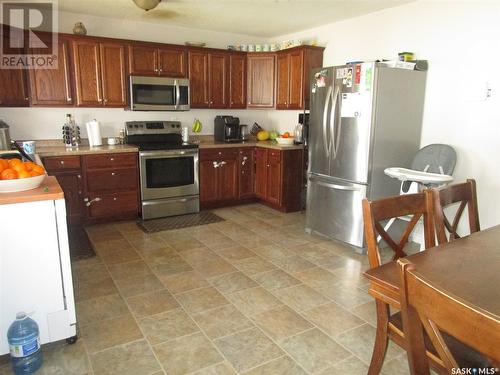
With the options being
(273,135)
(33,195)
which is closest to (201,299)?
(33,195)

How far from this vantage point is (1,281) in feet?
6.10

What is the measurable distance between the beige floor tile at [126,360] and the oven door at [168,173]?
2537 mm

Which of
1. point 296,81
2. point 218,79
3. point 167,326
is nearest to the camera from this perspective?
point 167,326

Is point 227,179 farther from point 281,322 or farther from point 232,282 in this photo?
point 281,322

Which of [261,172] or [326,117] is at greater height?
[326,117]

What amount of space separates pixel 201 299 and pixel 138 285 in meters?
0.55

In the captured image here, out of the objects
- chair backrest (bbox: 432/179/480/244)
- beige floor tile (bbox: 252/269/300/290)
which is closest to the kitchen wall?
chair backrest (bbox: 432/179/480/244)

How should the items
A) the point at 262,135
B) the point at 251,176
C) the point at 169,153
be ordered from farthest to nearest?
the point at 262,135 < the point at 251,176 < the point at 169,153

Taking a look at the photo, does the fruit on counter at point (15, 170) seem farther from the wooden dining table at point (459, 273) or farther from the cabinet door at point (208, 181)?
the cabinet door at point (208, 181)

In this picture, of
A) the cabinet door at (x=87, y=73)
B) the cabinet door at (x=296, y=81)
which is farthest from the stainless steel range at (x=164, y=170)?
the cabinet door at (x=296, y=81)

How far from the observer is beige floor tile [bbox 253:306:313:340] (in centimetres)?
224

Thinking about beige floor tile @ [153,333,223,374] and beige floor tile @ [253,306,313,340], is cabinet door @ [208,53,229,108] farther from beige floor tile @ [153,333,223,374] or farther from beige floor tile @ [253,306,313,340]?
beige floor tile @ [153,333,223,374]

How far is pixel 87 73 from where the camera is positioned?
4.21 m

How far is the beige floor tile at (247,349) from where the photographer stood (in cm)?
197
